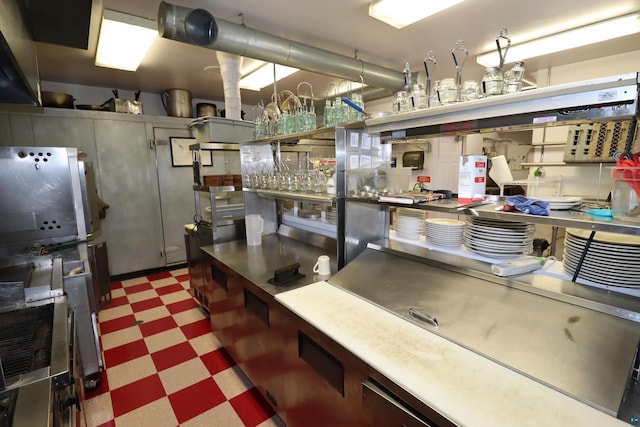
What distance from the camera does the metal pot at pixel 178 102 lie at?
4.06m

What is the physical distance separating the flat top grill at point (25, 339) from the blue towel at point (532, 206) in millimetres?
1636

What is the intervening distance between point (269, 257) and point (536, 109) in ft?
5.62

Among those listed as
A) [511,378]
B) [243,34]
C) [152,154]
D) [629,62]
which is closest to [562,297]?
[511,378]

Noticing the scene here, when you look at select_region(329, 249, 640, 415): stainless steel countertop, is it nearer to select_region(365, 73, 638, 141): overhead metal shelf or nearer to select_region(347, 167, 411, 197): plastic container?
select_region(347, 167, 411, 197): plastic container

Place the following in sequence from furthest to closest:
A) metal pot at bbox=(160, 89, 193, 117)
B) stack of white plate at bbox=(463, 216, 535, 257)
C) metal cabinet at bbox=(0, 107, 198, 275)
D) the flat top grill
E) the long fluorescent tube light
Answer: metal pot at bbox=(160, 89, 193, 117) < metal cabinet at bbox=(0, 107, 198, 275) < the long fluorescent tube light < stack of white plate at bbox=(463, 216, 535, 257) < the flat top grill

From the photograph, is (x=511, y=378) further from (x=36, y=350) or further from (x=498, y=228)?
(x=36, y=350)

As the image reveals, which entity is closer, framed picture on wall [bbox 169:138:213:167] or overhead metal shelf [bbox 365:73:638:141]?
overhead metal shelf [bbox 365:73:638:141]

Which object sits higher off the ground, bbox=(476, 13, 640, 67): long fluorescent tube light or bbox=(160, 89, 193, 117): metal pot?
bbox=(476, 13, 640, 67): long fluorescent tube light

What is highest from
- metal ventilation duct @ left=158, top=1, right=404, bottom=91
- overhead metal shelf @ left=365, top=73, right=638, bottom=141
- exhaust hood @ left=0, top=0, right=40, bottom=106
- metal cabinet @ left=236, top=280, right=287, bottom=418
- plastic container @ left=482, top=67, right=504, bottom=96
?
metal ventilation duct @ left=158, top=1, right=404, bottom=91

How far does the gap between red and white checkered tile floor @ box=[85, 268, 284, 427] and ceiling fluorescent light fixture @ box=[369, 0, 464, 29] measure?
2732 mm

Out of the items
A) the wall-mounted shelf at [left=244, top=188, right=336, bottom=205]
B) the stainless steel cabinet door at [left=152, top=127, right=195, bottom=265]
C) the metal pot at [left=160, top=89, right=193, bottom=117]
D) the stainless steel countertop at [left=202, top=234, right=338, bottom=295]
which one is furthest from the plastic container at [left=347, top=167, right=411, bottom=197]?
the metal pot at [left=160, top=89, right=193, bottom=117]

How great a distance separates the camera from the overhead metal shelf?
0.79 meters

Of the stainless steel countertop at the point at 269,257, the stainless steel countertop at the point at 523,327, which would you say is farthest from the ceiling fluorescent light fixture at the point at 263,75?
the stainless steel countertop at the point at 523,327

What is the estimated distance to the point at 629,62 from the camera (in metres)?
3.17
